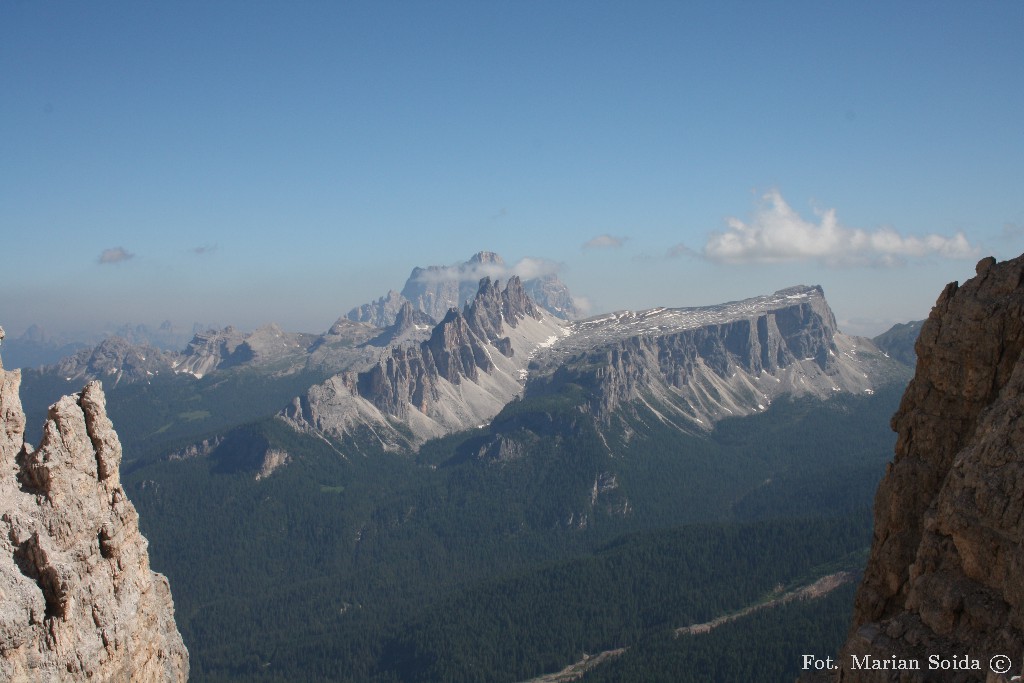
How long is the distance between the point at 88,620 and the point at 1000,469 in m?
36.7

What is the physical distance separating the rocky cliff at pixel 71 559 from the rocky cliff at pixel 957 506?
30805 millimetres

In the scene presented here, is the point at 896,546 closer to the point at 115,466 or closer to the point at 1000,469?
the point at 1000,469

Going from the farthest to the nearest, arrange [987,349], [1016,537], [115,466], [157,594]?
[157,594] < [115,466] < [987,349] < [1016,537]

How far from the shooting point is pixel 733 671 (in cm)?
15450

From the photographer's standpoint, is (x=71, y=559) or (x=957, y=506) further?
(x=71, y=559)

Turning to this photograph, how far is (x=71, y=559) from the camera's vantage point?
35.8 metres

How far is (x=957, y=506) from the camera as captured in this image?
30344mm

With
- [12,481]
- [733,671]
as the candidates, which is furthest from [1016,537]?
[733,671]

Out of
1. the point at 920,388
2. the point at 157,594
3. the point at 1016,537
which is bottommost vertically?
the point at 157,594

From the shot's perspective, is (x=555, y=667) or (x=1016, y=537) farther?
(x=555, y=667)

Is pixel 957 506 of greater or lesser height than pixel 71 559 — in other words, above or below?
above

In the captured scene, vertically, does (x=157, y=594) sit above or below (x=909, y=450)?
below

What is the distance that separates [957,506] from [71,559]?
3569 cm

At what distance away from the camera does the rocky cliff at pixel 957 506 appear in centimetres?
2856
